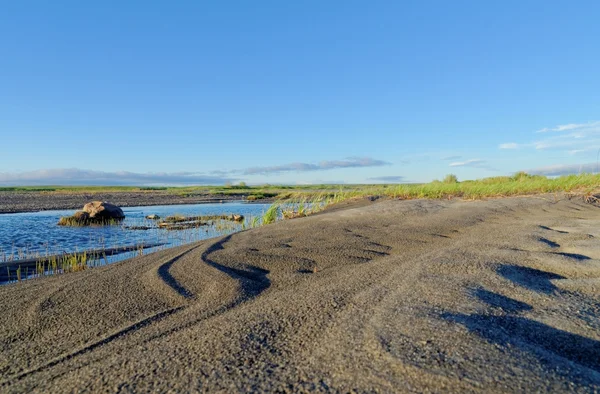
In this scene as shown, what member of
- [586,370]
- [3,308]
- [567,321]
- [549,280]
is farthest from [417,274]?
[3,308]

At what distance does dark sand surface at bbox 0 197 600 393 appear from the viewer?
1.57m

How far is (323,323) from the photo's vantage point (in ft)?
7.09

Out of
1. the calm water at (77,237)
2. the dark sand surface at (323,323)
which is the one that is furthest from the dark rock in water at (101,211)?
the dark sand surface at (323,323)

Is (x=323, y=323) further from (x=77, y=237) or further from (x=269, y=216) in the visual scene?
(x=77, y=237)

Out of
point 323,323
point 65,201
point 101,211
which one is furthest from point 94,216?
point 65,201

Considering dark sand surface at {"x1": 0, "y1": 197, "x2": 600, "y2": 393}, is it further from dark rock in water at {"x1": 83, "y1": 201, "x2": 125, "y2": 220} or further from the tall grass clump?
dark rock in water at {"x1": 83, "y1": 201, "x2": 125, "y2": 220}

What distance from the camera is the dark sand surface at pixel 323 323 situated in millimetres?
1566

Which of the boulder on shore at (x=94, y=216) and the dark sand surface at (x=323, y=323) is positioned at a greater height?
the dark sand surface at (x=323, y=323)

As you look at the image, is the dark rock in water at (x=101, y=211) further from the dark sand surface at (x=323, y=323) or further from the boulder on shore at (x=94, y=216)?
the dark sand surface at (x=323, y=323)

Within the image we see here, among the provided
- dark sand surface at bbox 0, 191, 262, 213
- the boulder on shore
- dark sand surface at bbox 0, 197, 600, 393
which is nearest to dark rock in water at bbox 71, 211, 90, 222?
the boulder on shore

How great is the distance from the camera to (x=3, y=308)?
3.18 metres

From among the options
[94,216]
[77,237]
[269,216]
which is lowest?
[77,237]

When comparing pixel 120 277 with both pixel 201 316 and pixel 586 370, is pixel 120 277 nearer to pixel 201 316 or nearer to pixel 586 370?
pixel 201 316

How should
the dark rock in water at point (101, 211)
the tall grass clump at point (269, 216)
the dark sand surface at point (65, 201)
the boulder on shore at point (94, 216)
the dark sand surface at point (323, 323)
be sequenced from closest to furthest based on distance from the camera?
the dark sand surface at point (323, 323), the tall grass clump at point (269, 216), the boulder on shore at point (94, 216), the dark rock in water at point (101, 211), the dark sand surface at point (65, 201)
